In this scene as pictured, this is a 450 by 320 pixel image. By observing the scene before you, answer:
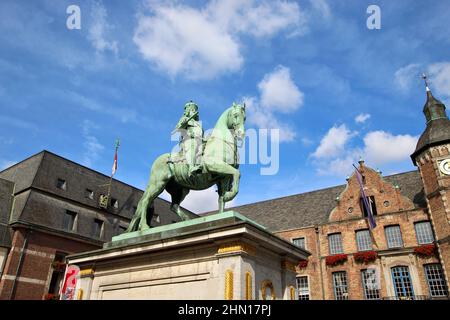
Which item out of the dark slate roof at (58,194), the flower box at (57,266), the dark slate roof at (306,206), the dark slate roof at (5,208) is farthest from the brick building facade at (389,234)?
the dark slate roof at (5,208)

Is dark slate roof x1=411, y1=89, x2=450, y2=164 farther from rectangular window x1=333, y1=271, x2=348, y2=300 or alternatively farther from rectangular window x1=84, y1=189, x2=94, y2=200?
rectangular window x1=84, y1=189, x2=94, y2=200

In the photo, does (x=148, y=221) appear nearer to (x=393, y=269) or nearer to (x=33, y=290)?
(x=33, y=290)

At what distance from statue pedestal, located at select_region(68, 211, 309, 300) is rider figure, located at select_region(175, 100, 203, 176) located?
1.44m

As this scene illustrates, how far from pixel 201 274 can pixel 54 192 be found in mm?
25801

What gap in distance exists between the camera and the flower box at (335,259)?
98.3ft

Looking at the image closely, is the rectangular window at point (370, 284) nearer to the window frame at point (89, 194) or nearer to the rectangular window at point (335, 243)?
the rectangular window at point (335, 243)

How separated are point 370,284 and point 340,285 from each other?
8.03 ft

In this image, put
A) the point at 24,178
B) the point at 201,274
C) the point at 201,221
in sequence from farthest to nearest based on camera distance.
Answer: the point at 24,178 → the point at 201,221 → the point at 201,274

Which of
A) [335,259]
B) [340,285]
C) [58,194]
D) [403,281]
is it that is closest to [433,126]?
[403,281]

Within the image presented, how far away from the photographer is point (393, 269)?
2789cm

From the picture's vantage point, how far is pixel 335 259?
3022 cm

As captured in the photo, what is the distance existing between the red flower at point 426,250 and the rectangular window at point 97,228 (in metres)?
26.0
